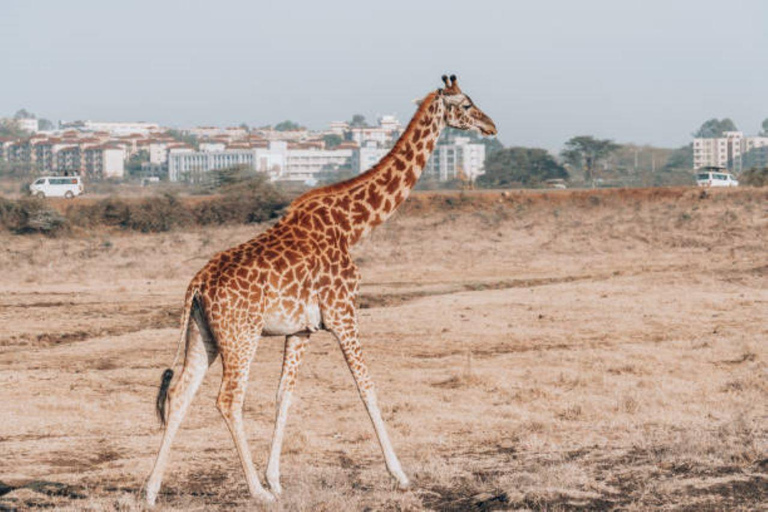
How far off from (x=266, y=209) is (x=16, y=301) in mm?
14538

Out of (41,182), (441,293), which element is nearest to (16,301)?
(441,293)

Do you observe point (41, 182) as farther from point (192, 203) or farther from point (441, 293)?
point (441, 293)

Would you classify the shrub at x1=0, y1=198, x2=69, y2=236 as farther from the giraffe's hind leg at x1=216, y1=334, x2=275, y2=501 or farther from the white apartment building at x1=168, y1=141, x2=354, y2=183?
the white apartment building at x1=168, y1=141, x2=354, y2=183

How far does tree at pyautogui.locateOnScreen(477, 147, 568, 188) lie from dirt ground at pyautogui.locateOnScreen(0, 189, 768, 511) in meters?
37.6

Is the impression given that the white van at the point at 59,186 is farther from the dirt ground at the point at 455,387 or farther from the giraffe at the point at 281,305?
the giraffe at the point at 281,305

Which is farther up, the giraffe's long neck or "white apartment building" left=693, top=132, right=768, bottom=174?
"white apartment building" left=693, top=132, right=768, bottom=174

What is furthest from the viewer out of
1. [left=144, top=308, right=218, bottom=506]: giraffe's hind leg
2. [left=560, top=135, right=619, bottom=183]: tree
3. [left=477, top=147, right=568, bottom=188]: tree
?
[left=560, top=135, right=619, bottom=183]: tree

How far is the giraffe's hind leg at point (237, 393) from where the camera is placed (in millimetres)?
8812

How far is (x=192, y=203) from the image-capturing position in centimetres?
3956

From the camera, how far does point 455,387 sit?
1455 cm

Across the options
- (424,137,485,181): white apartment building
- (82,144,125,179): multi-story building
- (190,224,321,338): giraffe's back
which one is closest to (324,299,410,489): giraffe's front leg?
(190,224,321,338): giraffe's back

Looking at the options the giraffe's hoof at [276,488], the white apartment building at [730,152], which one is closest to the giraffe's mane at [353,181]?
the giraffe's hoof at [276,488]

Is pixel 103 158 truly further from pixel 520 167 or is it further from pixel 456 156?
pixel 520 167

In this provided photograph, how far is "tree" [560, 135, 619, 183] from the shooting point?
253 ft
